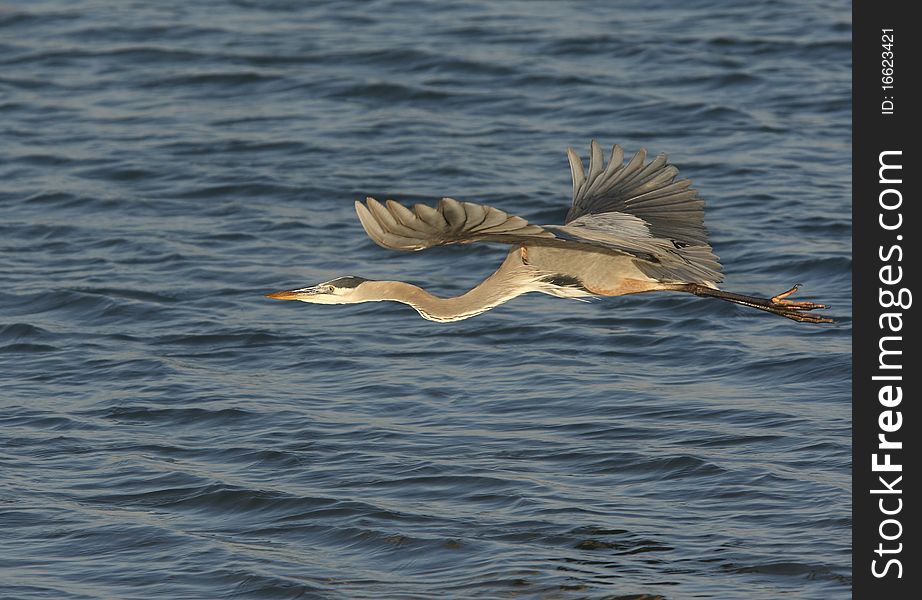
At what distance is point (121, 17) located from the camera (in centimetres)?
2044

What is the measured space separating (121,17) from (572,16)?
550 centimetres

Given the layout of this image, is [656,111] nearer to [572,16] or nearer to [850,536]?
[572,16]

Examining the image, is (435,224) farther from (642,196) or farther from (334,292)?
(642,196)

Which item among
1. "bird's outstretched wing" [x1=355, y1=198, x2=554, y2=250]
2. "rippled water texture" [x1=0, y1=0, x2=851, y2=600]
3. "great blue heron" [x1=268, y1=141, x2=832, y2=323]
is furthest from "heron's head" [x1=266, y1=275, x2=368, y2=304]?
"bird's outstretched wing" [x1=355, y1=198, x2=554, y2=250]

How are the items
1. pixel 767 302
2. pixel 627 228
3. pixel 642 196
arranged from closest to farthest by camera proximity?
pixel 627 228, pixel 767 302, pixel 642 196

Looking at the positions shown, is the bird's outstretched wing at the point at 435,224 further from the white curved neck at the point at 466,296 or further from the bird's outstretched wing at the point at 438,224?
the white curved neck at the point at 466,296

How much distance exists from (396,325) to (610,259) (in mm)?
3965

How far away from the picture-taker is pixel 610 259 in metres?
8.54

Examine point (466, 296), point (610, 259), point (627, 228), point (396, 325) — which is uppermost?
point (627, 228)

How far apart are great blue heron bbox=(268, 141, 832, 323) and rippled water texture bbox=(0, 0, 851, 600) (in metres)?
1.16

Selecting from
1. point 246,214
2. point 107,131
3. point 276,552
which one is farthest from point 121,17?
point 276,552

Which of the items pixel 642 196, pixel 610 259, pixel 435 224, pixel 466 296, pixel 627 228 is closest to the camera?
pixel 435 224

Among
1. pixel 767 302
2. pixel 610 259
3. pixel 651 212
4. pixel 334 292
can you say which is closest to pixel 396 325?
pixel 334 292

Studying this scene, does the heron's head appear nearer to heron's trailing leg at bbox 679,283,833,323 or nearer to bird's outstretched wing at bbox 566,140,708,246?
bird's outstretched wing at bbox 566,140,708,246
